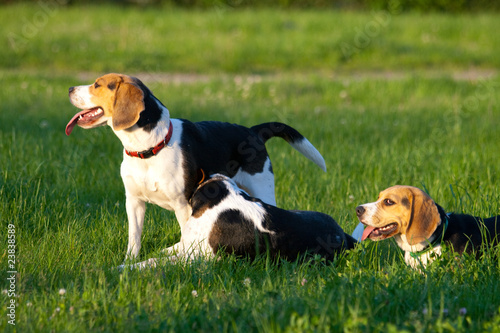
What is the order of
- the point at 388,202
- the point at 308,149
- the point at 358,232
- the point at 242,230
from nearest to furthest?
1. the point at 242,230
2. the point at 388,202
3. the point at 358,232
4. the point at 308,149

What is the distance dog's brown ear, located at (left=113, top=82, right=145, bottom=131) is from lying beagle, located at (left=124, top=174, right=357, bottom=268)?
691mm

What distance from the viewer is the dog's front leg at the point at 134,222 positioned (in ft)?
15.1

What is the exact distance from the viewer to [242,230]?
4.30 metres

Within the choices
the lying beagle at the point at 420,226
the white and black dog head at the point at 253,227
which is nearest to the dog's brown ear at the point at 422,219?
the lying beagle at the point at 420,226

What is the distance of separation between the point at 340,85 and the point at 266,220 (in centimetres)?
777

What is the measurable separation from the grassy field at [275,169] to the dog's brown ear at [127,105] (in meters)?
0.96

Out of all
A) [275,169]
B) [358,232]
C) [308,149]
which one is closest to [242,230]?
[358,232]

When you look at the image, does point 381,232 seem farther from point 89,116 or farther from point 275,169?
point 275,169

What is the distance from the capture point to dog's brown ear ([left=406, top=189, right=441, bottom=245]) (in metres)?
4.30

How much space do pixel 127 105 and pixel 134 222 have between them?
2.94 ft

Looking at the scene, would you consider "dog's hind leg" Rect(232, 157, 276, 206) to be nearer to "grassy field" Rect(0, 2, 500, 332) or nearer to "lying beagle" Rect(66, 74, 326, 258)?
"lying beagle" Rect(66, 74, 326, 258)

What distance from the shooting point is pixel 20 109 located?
9508 millimetres

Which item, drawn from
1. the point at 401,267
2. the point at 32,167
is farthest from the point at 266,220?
the point at 32,167

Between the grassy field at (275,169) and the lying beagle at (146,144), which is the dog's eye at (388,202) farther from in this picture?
the lying beagle at (146,144)
